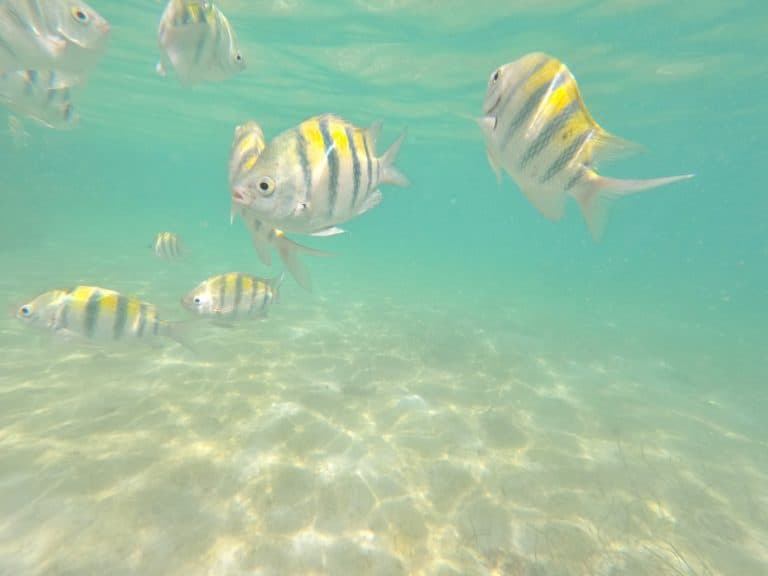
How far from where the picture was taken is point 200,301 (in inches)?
184

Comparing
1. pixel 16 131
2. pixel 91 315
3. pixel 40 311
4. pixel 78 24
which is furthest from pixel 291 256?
pixel 16 131

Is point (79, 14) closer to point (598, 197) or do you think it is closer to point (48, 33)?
point (48, 33)

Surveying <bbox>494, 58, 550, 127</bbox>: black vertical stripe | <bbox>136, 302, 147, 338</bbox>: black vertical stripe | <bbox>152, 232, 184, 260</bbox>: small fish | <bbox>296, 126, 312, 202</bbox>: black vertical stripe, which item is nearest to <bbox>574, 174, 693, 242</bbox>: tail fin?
<bbox>494, 58, 550, 127</bbox>: black vertical stripe

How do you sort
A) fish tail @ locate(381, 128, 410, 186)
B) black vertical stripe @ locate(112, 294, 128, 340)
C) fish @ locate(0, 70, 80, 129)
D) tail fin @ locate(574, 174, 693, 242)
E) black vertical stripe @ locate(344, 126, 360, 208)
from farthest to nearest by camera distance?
1. fish @ locate(0, 70, 80, 129)
2. black vertical stripe @ locate(112, 294, 128, 340)
3. fish tail @ locate(381, 128, 410, 186)
4. black vertical stripe @ locate(344, 126, 360, 208)
5. tail fin @ locate(574, 174, 693, 242)

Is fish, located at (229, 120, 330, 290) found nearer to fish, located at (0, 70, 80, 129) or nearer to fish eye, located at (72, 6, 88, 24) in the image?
fish eye, located at (72, 6, 88, 24)

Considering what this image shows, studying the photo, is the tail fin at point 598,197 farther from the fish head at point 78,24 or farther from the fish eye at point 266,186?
the fish head at point 78,24

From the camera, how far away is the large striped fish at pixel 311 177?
193 centimetres

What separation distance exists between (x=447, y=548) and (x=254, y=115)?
36391 mm

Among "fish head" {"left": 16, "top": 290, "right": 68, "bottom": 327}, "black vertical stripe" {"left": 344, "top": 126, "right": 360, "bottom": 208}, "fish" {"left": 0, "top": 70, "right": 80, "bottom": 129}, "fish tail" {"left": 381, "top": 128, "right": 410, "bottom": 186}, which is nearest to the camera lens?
"black vertical stripe" {"left": 344, "top": 126, "right": 360, "bottom": 208}

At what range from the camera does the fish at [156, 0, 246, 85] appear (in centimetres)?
292

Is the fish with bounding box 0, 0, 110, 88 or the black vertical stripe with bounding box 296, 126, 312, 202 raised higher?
the fish with bounding box 0, 0, 110, 88

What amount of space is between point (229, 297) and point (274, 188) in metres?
3.16

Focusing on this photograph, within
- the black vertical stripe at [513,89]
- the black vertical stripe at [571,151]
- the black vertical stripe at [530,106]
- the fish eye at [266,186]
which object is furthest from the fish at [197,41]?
the black vertical stripe at [571,151]

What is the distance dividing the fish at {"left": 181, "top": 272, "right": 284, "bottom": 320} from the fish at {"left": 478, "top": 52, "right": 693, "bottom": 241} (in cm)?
350
